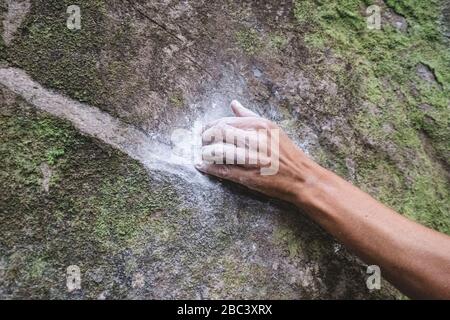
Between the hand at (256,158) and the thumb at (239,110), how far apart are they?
0.06 ft

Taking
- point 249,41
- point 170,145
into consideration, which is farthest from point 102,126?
point 249,41

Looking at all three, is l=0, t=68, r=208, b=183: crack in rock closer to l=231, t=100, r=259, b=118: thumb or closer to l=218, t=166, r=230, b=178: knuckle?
l=218, t=166, r=230, b=178: knuckle

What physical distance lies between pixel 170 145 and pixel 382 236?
0.82 meters

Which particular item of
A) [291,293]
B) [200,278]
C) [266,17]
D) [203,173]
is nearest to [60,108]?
[203,173]

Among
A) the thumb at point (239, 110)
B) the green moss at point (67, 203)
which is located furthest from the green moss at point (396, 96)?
the green moss at point (67, 203)

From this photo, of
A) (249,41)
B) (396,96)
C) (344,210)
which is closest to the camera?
(344,210)

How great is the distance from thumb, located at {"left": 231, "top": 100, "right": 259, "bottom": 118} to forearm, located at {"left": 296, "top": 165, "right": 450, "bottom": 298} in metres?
0.32

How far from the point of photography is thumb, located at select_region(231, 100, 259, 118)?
1.72 m

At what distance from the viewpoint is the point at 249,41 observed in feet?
6.12

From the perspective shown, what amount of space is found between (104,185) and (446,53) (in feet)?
5.13

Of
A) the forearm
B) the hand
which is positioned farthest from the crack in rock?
the forearm

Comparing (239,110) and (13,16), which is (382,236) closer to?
(239,110)

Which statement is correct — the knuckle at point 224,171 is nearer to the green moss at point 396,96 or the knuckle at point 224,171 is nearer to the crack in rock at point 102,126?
the crack in rock at point 102,126

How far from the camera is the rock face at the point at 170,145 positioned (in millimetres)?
1523
